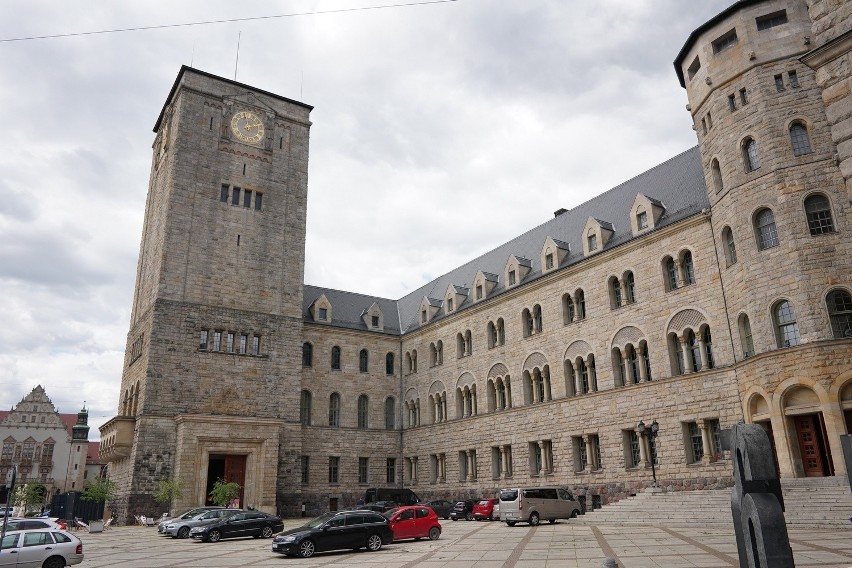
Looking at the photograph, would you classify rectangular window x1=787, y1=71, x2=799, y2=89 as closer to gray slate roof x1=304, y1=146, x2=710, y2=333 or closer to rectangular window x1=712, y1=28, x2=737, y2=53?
rectangular window x1=712, y1=28, x2=737, y2=53

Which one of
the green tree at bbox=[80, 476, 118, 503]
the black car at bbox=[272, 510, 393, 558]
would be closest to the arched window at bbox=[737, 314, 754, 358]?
the black car at bbox=[272, 510, 393, 558]

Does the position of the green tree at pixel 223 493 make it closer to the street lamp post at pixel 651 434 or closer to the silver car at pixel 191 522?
the silver car at pixel 191 522

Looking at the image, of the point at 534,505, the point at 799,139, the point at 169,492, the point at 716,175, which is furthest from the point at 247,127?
the point at 799,139

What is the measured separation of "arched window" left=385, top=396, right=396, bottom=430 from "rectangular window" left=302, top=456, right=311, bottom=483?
24.7 feet

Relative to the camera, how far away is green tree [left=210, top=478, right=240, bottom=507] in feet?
117

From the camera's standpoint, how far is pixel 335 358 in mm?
49781

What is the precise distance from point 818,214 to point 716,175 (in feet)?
17.7

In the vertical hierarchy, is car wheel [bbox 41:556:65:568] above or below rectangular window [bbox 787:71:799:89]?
below

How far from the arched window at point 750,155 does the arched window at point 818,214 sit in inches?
109

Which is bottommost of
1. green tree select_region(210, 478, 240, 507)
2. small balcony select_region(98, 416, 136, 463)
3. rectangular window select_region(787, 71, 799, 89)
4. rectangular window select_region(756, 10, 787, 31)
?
green tree select_region(210, 478, 240, 507)

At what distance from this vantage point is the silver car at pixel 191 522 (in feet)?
91.4

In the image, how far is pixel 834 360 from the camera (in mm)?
23812

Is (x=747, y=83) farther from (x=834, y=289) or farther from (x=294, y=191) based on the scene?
(x=294, y=191)

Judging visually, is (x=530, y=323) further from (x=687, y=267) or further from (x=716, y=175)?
(x=716, y=175)
